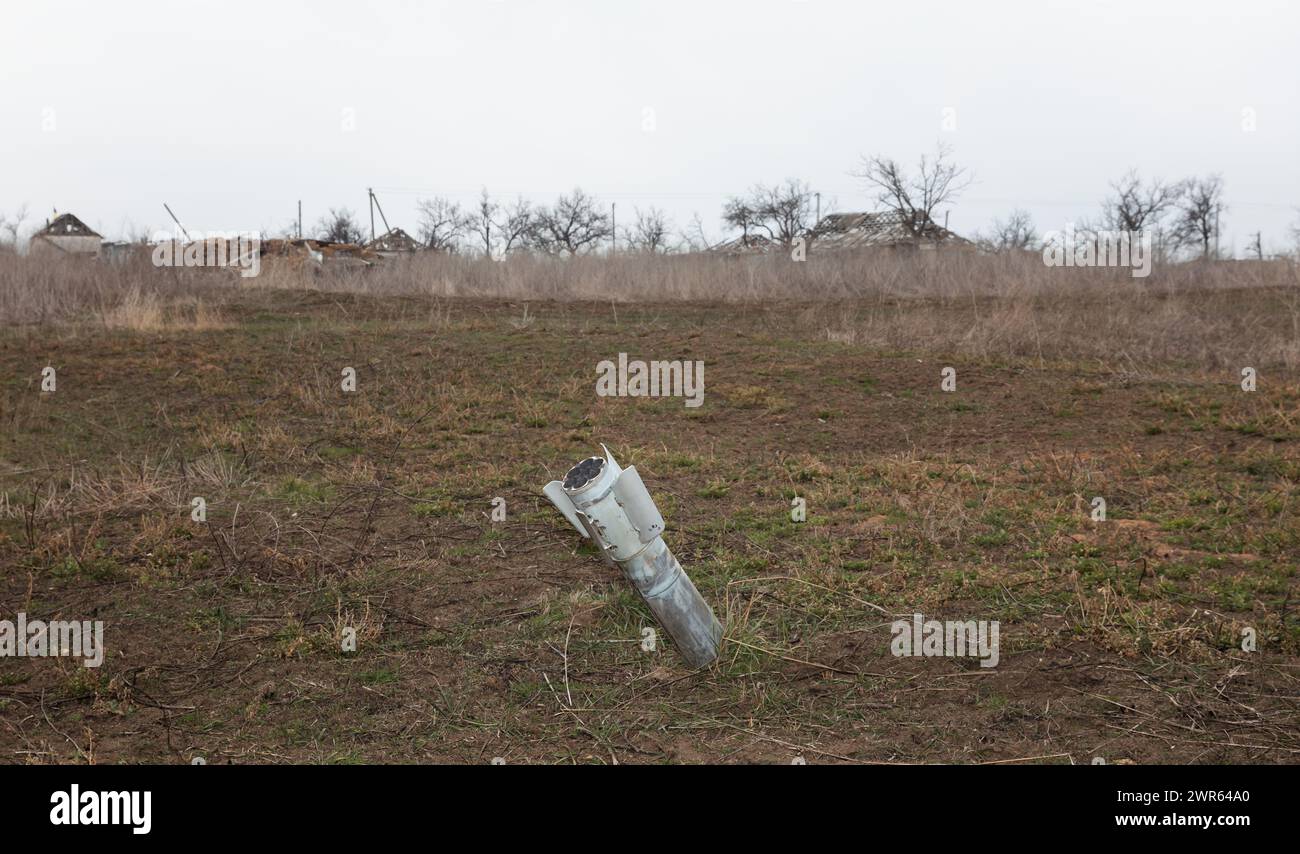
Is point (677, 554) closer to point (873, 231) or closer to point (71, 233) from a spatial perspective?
point (873, 231)

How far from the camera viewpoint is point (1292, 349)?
11.8 m

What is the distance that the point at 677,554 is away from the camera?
601 cm

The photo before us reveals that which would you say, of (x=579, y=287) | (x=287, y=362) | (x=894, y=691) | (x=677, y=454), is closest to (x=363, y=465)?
(x=677, y=454)

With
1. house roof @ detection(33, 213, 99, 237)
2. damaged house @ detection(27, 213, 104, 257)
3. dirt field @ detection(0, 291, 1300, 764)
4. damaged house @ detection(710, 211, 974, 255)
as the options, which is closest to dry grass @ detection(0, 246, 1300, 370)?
dirt field @ detection(0, 291, 1300, 764)

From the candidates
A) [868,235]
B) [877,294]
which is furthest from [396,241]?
[877,294]

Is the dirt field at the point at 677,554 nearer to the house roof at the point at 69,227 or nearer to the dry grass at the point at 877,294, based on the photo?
the dry grass at the point at 877,294

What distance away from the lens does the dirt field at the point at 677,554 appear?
165 inches

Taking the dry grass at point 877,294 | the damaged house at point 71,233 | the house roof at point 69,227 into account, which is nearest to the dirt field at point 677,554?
the dry grass at point 877,294

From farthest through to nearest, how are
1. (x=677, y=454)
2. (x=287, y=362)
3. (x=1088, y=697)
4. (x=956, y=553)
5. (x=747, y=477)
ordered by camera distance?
(x=287, y=362)
(x=677, y=454)
(x=747, y=477)
(x=956, y=553)
(x=1088, y=697)

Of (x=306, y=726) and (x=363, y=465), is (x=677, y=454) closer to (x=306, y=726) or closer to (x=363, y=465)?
(x=363, y=465)

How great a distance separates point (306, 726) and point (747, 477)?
4.06m

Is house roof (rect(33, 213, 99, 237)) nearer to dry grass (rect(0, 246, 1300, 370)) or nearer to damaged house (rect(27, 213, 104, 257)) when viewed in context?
damaged house (rect(27, 213, 104, 257))

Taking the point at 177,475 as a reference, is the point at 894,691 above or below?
below
